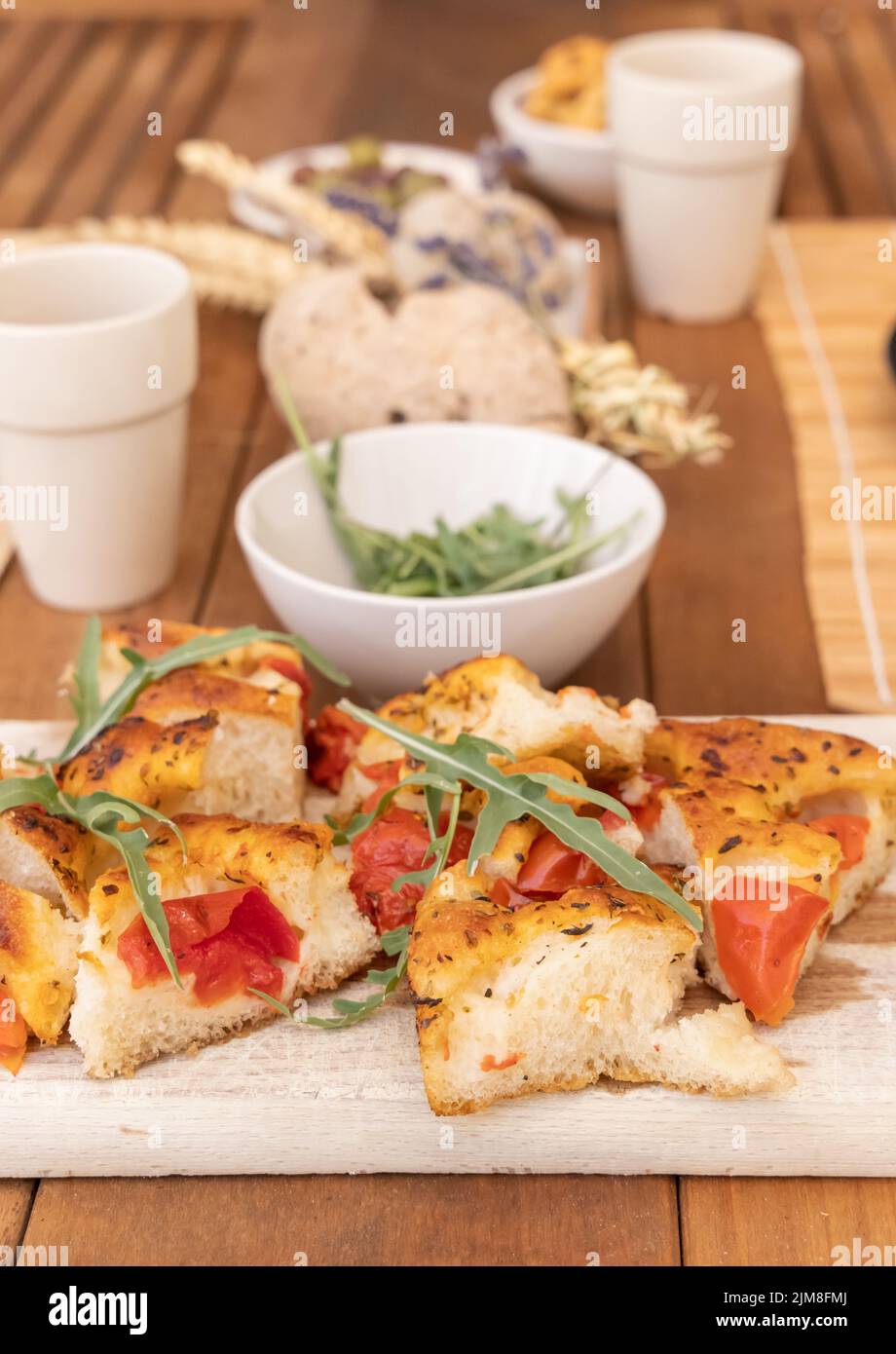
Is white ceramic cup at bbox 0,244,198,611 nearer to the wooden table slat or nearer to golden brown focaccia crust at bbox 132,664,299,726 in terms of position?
golden brown focaccia crust at bbox 132,664,299,726

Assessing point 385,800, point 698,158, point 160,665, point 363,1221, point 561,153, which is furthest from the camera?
point 561,153

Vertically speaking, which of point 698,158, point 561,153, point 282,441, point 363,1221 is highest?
point 698,158

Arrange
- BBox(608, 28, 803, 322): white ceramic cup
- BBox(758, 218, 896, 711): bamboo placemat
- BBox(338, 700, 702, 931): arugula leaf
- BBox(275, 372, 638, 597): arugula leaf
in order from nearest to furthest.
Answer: BBox(338, 700, 702, 931): arugula leaf → BBox(275, 372, 638, 597): arugula leaf → BBox(758, 218, 896, 711): bamboo placemat → BBox(608, 28, 803, 322): white ceramic cup

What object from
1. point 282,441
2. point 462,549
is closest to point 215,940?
point 462,549

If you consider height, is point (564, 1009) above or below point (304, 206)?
above

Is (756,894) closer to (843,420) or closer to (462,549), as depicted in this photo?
(462,549)

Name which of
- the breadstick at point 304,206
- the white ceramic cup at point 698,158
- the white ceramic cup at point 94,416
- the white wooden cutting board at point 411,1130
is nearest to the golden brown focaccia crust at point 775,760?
the white wooden cutting board at point 411,1130

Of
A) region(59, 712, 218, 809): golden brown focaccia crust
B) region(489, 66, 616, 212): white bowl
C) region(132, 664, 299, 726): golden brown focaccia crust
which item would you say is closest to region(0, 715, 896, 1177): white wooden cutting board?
region(59, 712, 218, 809): golden brown focaccia crust

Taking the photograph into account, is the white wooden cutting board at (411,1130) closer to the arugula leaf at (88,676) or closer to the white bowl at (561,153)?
the arugula leaf at (88,676)
